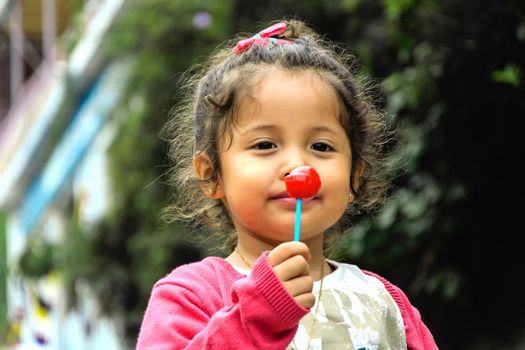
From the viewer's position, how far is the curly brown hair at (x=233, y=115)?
7.45 feet

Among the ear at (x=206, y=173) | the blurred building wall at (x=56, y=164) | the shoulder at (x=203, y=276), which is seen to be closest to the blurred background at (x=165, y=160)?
the blurred building wall at (x=56, y=164)

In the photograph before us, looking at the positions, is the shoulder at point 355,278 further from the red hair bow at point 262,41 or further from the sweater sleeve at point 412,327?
the red hair bow at point 262,41

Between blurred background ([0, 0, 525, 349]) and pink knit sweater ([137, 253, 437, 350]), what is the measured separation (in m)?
1.14

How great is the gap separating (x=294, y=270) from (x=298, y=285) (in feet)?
0.09

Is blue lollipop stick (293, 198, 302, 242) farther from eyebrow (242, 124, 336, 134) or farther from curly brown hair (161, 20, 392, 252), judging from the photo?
curly brown hair (161, 20, 392, 252)

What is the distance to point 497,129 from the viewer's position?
4.68m

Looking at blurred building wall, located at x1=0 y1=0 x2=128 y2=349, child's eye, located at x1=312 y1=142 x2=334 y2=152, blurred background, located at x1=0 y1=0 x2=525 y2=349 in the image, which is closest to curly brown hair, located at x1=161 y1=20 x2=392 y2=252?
child's eye, located at x1=312 y1=142 x2=334 y2=152

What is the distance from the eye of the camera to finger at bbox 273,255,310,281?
187cm

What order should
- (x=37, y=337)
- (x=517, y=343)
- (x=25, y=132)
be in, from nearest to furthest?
(x=517, y=343), (x=37, y=337), (x=25, y=132)

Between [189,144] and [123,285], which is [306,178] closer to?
[189,144]

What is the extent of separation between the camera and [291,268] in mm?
1868

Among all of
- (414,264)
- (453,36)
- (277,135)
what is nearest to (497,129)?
(453,36)

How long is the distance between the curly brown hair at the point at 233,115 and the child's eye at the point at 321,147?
104 millimetres

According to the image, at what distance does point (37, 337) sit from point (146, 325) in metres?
9.69
